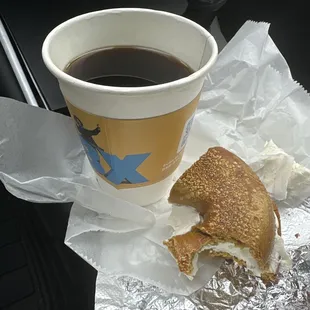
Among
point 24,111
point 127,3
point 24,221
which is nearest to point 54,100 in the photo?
point 24,111

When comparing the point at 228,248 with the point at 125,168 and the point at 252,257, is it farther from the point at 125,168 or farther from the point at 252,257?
the point at 125,168

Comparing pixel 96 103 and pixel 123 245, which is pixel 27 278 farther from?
pixel 96 103

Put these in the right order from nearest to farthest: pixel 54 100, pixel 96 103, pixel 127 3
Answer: pixel 96 103
pixel 54 100
pixel 127 3

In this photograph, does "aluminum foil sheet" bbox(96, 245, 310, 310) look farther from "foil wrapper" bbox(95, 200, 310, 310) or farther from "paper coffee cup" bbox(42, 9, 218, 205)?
"paper coffee cup" bbox(42, 9, 218, 205)

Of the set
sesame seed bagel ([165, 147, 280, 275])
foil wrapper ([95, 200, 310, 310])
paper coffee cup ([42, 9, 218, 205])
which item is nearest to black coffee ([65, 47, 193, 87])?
paper coffee cup ([42, 9, 218, 205])

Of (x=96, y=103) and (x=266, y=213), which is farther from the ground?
(x=96, y=103)

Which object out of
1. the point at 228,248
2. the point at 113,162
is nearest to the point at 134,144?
the point at 113,162
